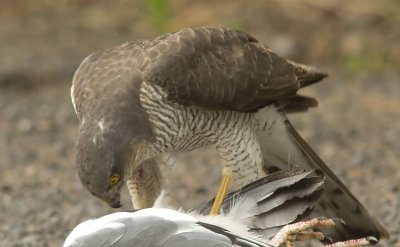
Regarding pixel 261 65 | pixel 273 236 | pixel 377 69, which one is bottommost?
pixel 377 69

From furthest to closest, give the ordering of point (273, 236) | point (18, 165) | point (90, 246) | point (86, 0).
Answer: point (86, 0) < point (18, 165) < point (273, 236) < point (90, 246)

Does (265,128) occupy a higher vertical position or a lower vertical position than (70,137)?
higher

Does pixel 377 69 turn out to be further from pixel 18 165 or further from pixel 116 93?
pixel 116 93

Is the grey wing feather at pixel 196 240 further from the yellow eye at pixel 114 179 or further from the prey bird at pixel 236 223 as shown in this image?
the yellow eye at pixel 114 179

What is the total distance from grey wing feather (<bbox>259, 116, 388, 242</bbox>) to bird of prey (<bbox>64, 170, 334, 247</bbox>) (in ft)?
1.94

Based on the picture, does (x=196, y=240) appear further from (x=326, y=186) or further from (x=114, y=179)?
(x=326, y=186)

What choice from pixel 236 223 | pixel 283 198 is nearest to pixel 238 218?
pixel 236 223

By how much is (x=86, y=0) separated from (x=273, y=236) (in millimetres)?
9053

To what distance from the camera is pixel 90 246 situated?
4012 millimetres

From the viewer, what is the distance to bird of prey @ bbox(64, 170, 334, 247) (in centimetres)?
407

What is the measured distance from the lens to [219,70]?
5.01 meters

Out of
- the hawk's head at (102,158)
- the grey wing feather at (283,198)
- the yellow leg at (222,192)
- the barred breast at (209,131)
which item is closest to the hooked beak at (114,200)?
the hawk's head at (102,158)

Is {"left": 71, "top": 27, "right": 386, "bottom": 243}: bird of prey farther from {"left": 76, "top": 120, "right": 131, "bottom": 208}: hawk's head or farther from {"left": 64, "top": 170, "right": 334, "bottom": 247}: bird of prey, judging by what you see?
{"left": 64, "top": 170, "right": 334, "bottom": 247}: bird of prey

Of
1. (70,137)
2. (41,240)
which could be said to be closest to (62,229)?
(41,240)
